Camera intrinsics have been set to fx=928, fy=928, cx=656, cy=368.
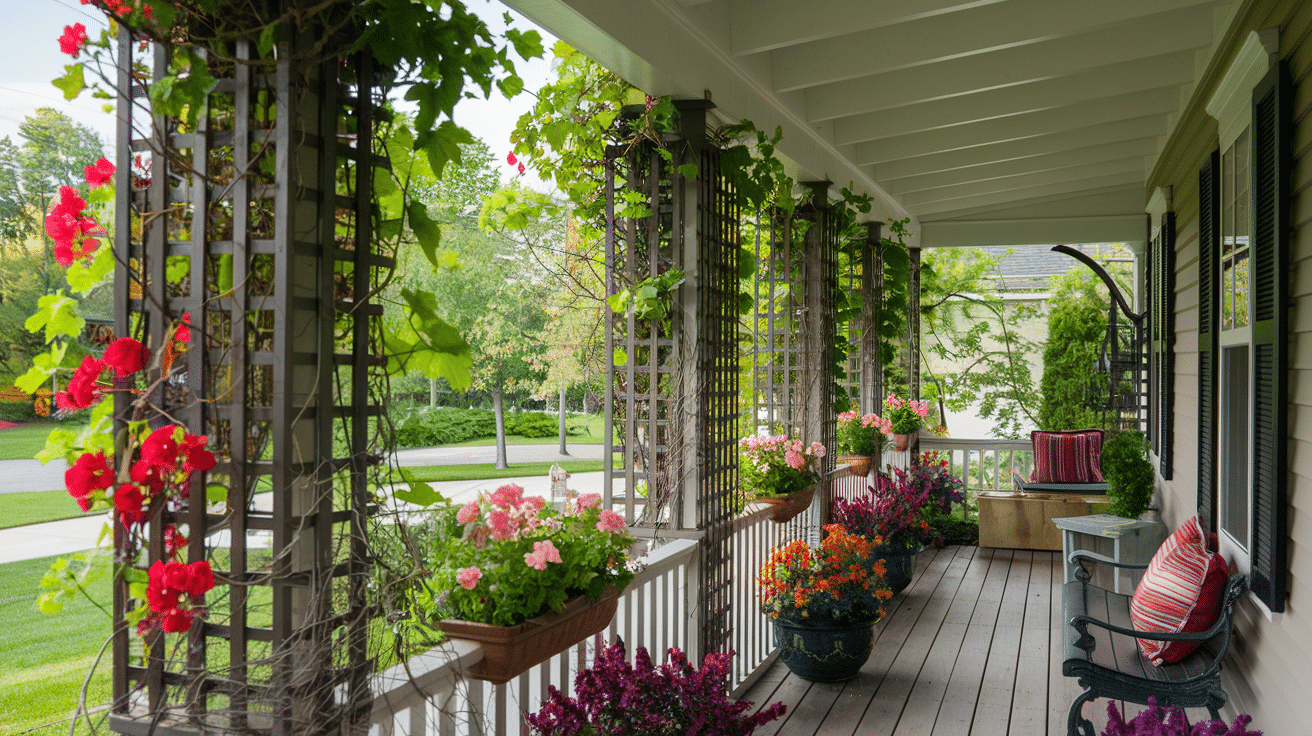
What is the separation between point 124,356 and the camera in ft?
4.57

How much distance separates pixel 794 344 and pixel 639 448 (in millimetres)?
2196

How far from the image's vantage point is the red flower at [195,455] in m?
1.38

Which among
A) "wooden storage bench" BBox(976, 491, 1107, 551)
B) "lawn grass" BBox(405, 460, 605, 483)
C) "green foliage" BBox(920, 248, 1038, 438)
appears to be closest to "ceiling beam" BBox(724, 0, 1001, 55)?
"wooden storage bench" BBox(976, 491, 1107, 551)

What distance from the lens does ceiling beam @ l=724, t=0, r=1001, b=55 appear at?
3.24 meters

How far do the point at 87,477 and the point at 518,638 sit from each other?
39.2 inches

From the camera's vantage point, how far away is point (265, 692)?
58.1 inches

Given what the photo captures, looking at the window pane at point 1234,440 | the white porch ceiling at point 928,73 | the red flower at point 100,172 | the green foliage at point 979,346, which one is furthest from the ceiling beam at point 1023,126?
the green foliage at point 979,346

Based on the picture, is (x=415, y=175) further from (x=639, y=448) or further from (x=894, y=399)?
(x=894, y=399)

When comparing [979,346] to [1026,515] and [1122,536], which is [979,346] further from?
[1122,536]

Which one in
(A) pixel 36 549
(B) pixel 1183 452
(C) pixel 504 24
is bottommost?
(A) pixel 36 549

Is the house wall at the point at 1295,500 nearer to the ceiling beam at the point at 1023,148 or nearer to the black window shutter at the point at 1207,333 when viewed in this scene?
the black window shutter at the point at 1207,333

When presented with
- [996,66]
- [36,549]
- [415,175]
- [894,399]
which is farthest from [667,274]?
[894,399]

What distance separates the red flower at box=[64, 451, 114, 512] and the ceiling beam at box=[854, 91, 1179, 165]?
16.5 ft

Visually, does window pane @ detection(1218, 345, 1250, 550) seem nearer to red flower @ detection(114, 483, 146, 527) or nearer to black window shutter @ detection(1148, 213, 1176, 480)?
black window shutter @ detection(1148, 213, 1176, 480)
